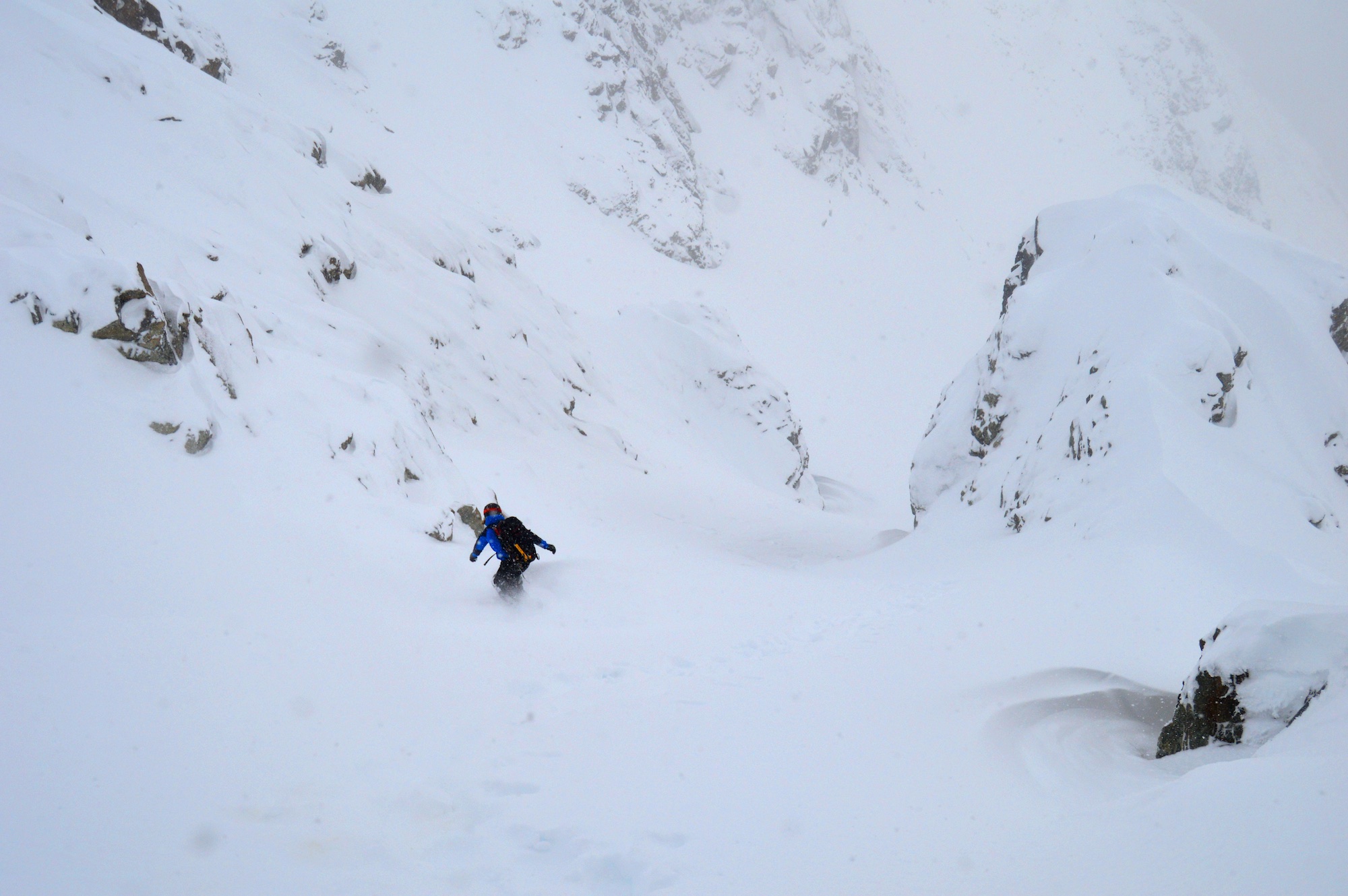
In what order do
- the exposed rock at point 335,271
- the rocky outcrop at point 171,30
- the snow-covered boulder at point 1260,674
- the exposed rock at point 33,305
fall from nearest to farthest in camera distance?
the snow-covered boulder at point 1260,674 → the exposed rock at point 33,305 → the exposed rock at point 335,271 → the rocky outcrop at point 171,30

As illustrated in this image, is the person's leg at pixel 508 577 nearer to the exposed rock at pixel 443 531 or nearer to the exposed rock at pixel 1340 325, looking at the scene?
the exposed rock at pixel 443 531

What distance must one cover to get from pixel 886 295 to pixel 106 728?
193ft

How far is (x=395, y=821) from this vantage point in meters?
3.43

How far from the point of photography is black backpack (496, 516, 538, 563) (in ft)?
27.5

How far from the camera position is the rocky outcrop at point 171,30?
18.9 meters

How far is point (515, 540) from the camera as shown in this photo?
8.44 m

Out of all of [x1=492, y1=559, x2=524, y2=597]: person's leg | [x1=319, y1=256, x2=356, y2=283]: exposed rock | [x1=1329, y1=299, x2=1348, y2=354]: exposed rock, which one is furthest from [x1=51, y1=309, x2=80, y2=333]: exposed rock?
[x1=1329, y1=299, x2=1348, y2=354]: exposed rock

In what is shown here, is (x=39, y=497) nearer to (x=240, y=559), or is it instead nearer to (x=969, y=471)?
(x=240, y=559)

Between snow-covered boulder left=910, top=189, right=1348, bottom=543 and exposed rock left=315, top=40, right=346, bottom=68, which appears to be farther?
exposed rock left=315, top=40, right=346, bottom=68

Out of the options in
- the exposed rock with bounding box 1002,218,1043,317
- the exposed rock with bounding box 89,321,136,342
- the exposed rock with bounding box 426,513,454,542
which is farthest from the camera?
the exposed rock with bounding box 1002,218,1043,317

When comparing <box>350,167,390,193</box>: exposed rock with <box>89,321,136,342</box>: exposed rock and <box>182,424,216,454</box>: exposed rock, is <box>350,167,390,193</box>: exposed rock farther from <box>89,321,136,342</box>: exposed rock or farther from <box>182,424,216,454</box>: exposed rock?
<box>182,424,216,454</box>: exposed rock

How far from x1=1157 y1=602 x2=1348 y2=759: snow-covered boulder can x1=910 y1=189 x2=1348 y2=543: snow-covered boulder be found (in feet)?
21.4

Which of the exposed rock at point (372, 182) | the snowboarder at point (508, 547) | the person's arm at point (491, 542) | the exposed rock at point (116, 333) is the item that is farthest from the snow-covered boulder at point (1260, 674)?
the exposed rock at point (372, 182)

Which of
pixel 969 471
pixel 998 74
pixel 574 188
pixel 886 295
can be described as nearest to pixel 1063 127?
pixel 998 74
